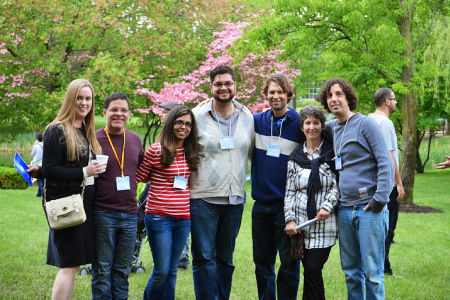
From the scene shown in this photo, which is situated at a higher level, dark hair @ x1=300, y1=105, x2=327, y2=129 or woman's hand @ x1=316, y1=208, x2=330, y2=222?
dark hair @ x1=300, y1=105, x2=327, y2=129

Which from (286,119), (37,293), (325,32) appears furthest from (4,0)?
(286,119)

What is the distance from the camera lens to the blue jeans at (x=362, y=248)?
13.7ft

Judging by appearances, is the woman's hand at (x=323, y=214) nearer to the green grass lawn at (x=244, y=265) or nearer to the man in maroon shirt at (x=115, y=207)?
the man in maroon shirt at (x=115, y=207)

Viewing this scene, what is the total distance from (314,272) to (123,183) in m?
1.75

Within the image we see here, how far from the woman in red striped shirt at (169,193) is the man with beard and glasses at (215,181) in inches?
3.8

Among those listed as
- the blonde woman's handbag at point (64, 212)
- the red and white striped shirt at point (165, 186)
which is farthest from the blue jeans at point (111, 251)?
the blonde woman's handbag at point (64, 212)

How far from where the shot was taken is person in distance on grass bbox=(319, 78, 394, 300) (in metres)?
4.18

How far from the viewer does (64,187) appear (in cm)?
395

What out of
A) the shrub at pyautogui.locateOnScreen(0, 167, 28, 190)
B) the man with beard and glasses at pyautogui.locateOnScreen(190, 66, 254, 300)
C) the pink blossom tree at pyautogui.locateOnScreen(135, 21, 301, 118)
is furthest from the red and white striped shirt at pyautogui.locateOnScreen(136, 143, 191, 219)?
the shrub at pyautogui.locateOnScreen(0, 167, 28, 190)

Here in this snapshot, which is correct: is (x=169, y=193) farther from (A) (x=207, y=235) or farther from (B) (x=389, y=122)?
(B) (x=389, y=122)

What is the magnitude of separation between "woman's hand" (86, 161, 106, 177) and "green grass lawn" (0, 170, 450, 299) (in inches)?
86.7

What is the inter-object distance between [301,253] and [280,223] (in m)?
0.33

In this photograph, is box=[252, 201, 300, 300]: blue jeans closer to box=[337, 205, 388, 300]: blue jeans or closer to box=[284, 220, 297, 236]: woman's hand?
box=[284, 220, 297, 236]: woman's hand

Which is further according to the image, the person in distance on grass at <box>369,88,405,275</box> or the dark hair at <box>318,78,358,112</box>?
the person in distance on grass at <box>369,88,405,275</box>
